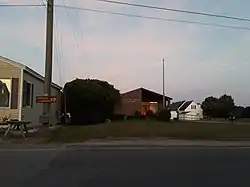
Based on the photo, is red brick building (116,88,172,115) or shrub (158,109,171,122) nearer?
shrub (158,109,171,122)

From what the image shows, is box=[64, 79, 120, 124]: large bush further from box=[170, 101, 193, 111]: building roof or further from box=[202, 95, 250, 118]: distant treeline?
box=[170, 101, 193, 111]: building roof

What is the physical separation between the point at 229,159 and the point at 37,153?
6.05 meters

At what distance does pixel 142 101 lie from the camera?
202ft

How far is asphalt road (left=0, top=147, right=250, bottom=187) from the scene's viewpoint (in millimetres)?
9227

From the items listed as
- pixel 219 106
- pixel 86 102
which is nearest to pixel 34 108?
pixel 86 102

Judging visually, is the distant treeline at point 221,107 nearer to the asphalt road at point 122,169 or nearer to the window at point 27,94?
the window at point 27,94

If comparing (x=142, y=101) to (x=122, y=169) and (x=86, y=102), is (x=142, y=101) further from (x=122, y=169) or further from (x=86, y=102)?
(x=122, y=169)

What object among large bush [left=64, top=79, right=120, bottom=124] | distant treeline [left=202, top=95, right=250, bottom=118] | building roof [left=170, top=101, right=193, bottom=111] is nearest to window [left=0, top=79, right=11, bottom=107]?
large bush [left=64, top=79, right=120, bottom=124]

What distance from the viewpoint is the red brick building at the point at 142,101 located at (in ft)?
194

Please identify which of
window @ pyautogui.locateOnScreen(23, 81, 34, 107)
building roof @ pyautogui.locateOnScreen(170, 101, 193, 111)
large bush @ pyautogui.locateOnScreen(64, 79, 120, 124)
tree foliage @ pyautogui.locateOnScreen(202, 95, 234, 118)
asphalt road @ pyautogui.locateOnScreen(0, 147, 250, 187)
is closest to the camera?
asphalt road @ pyautogui.locateOnScreen(0, 147, 250, 187)

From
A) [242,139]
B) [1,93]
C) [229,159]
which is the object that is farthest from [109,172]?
[1,93]

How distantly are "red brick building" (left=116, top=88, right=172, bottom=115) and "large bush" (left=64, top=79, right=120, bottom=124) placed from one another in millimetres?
14964

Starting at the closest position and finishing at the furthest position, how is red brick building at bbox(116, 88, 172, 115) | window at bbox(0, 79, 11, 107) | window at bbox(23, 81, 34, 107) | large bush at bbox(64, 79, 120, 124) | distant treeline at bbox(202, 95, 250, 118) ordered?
window at bbox(0, 79, 11, 107), window at bbox(23, 81, 34, 107), large bush at bbox(64, 79, 120, 124), red brick building at bbox(116, 88, 172, 115), distant treeline at bbox(202, 95, 250, 118)

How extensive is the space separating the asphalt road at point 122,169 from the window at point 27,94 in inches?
506
